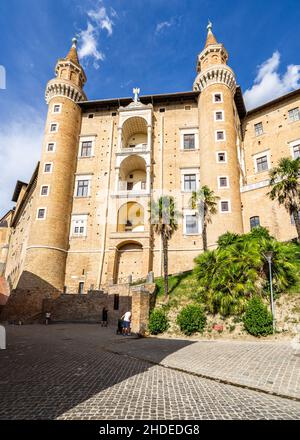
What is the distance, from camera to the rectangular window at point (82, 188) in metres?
35.1

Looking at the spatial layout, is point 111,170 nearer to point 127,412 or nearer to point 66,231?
point 66,231

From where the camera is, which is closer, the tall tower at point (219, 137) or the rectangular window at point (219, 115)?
the tall tower at point (219, 137)

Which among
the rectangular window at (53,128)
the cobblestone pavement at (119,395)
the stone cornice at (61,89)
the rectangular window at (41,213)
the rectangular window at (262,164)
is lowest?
the cobblestone pavement at (119,395)

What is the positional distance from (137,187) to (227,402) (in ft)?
105

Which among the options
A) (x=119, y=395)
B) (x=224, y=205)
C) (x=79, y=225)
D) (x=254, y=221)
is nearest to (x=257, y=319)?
(x=119, y=395)

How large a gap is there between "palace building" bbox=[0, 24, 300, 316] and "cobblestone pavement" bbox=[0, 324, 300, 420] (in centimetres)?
2152

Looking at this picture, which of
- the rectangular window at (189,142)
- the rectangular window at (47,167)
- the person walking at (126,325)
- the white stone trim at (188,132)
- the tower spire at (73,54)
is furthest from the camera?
the tower spire at (73,54)

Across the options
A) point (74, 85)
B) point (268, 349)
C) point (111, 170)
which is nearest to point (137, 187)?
point (111, 170)

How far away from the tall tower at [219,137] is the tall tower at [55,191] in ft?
53.9

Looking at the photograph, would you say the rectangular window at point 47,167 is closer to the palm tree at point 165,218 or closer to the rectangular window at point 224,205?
the palm tree at point 165,218

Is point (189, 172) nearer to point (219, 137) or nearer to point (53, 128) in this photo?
point (219, 137)

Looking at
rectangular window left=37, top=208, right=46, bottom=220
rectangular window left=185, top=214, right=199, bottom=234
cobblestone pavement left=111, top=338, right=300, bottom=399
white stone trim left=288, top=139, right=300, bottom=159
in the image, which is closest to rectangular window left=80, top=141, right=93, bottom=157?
rectangular window left=37, top=208, right=46, bottom=220

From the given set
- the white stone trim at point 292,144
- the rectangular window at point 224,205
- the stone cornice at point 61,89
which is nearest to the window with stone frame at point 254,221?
the rectangular window at point 224,205

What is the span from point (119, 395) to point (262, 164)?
3470cm
